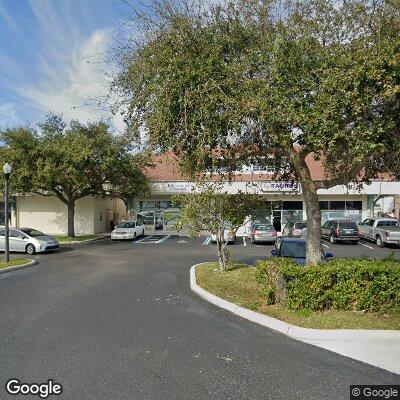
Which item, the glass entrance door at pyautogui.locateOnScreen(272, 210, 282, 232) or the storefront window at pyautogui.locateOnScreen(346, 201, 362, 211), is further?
the glass entrance door at pyautogui.locateOnScreen(272, 210, 282, 232)

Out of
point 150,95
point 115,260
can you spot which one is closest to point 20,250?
point 115,260

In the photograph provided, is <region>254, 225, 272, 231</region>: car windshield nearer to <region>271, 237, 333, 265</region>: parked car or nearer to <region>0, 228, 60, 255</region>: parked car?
<region>0, 228, 60, 255</region>: parked car

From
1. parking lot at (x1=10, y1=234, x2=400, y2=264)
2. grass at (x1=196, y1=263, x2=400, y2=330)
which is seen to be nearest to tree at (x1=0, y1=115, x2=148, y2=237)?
parking lot at (x1=10, y1=234, x2=400, y2=264)

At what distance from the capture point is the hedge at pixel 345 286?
771cm

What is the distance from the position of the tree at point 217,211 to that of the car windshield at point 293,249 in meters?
1.56

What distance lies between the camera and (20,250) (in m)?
22.0

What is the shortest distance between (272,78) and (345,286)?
417 cm

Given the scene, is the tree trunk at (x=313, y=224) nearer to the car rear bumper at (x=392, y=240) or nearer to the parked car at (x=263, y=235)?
the parked car at (x=263, y=235)

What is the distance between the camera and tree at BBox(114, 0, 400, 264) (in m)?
6.93

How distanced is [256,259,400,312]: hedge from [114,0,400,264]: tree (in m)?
2.11

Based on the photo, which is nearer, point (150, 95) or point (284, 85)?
point (284, 85)

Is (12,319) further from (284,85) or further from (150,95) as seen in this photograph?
(284,85)

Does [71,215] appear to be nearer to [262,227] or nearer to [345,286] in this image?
[262,227]

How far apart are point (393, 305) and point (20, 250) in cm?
1943
